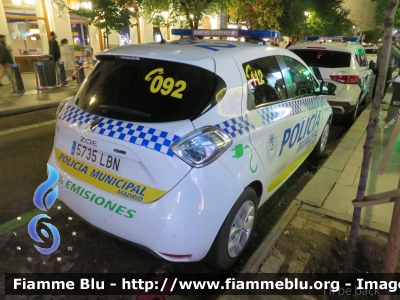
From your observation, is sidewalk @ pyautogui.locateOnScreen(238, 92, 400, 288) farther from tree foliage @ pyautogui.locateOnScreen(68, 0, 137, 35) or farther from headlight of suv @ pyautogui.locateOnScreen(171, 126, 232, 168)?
tree foliage @ pyautogui.locateOnScreen(68, 0, 137, 35)

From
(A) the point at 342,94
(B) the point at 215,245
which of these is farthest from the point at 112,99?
(A) the point at 342,94

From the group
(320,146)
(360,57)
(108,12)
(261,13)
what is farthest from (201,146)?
(261,13)

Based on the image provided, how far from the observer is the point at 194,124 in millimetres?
2188

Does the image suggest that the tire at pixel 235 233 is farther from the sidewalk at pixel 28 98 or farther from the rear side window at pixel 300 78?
the sidewalk at pixel 28 98

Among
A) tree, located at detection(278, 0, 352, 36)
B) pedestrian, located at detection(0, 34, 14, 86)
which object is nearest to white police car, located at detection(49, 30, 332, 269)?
pedestrian, located at detection(0, 34, 14, 86)

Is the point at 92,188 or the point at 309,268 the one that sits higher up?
the point at 92,188

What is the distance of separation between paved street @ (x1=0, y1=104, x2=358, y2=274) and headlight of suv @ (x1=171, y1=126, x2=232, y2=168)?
1.18m

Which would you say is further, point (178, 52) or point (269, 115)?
point (269, 115)

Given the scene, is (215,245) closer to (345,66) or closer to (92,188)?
(92,188)

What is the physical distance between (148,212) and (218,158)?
61cm

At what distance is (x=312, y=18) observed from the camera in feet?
66.9

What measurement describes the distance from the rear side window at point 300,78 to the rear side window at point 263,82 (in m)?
0.34

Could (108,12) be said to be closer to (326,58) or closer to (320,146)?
(326,58)

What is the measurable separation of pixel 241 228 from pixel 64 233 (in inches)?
69.7
